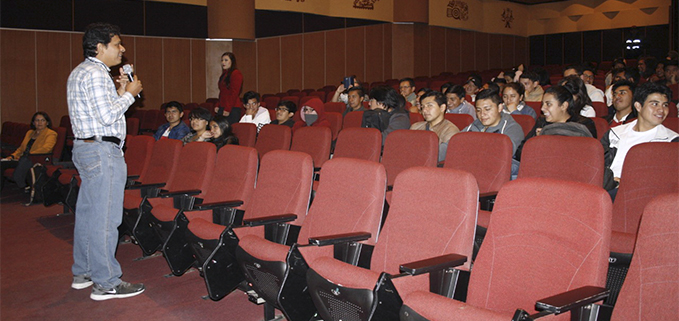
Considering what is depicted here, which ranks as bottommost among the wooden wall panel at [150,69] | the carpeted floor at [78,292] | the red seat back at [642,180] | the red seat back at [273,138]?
the carpeted floor at [78,292]

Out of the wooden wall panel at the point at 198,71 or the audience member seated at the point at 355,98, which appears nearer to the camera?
the audience member seated at the point at 355,98

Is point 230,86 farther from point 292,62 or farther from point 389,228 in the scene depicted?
point 292,62

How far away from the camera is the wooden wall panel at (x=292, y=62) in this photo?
1243 centimetres

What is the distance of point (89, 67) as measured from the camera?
297cm

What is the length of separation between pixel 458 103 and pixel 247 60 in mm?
7063

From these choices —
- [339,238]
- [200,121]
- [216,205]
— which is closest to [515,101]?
[200,121]

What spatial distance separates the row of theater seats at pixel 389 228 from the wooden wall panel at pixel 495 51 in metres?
15.6

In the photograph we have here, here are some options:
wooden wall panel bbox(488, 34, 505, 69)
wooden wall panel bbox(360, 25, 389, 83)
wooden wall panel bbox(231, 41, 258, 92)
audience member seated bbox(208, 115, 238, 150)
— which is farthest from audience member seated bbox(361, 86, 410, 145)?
wooden wall panel bbox(488, 34, 505, 69)

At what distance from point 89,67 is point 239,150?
94 centimetres

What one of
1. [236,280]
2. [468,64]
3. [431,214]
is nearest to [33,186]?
[236,280]

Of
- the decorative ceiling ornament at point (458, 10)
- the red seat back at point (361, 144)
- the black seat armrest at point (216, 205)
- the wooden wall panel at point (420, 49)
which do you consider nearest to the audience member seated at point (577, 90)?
the red seat back at point (361, 144)

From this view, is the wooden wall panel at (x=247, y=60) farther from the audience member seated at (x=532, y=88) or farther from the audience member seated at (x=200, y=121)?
the audience member seated at (x=532, y=88)

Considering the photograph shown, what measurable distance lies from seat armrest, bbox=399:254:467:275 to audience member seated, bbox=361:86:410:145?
9.17 feet

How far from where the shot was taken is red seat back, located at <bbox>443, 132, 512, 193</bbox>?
2.99m
